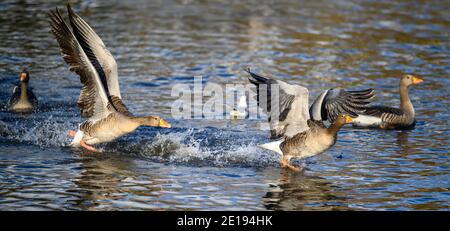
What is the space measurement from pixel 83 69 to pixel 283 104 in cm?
289

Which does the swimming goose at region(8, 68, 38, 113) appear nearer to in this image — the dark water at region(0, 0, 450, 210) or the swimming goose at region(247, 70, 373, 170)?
the dark water at region(0, 0, 450, 210)

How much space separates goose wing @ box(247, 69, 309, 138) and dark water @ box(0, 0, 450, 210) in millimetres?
589

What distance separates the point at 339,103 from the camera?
11688 millimetres

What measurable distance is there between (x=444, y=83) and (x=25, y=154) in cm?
880

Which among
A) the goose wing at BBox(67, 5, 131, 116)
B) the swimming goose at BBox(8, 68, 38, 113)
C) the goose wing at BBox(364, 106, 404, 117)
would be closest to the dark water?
the swimming goose at BBox(8, 68, 38, 113)

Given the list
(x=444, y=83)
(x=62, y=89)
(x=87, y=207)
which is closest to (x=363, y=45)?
(x=444, y=83)

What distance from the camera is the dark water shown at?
32.7 feet

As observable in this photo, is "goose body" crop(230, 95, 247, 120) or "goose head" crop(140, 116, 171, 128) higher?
"goose head" crop(140, 116, 171, 128)

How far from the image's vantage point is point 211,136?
42.4ft

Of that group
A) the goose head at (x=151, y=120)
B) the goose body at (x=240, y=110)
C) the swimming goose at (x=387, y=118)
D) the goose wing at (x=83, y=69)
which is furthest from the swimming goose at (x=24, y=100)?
the swimming goose at (x=387, y=118)

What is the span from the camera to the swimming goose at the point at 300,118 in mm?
10859

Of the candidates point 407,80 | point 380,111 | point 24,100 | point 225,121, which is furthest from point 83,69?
point 407,80
